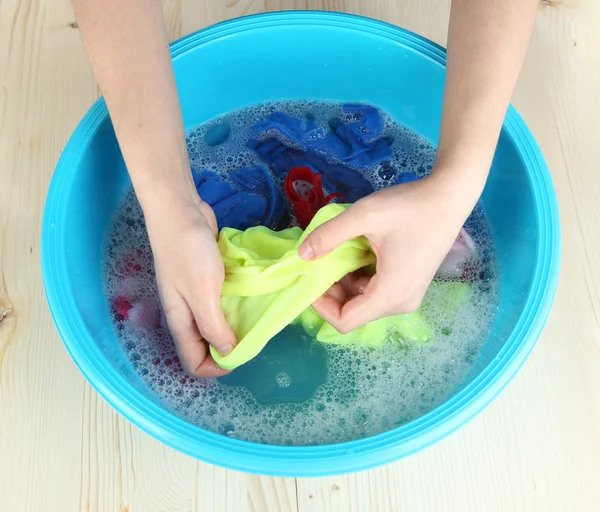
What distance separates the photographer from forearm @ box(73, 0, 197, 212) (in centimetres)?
62

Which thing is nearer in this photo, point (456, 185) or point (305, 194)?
point (456, 185)

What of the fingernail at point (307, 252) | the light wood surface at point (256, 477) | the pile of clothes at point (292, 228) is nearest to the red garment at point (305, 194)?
the pile of clothes at point (292, 228)

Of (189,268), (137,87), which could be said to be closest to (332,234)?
(189,268)

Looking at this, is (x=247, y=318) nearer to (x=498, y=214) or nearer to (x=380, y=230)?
(x=380, y=230)

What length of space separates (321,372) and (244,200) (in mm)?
256

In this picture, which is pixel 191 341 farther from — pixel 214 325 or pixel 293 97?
pixel 293 97

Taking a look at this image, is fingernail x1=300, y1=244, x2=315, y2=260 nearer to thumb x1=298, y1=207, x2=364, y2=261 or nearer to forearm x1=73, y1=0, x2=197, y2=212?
thumb x1=298, y1=207, x2=364, y2=261

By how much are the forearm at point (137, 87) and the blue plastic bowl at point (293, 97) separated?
11 centimetres

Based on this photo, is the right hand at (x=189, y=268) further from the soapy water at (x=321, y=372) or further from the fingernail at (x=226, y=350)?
the soapy water at (x=321, y=372)

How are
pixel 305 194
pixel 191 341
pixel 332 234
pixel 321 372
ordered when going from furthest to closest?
pixel 305 194, pixel 321 372, pixel 191 341, pixel 332 234

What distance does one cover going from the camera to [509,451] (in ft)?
2.56

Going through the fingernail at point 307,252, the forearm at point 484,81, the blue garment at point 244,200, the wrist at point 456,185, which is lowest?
the blue garment at point 244,200

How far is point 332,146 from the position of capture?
3.06 feet

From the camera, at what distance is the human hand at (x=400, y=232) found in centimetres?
58
